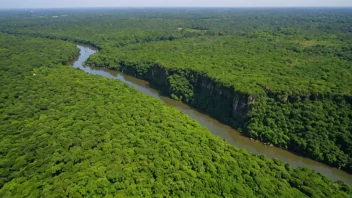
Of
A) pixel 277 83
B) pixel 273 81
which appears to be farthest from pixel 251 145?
pixel 273 81

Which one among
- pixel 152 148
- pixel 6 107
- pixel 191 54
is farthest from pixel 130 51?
pixel 152 148

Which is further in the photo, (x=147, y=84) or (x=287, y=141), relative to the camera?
(x=147, y=84)

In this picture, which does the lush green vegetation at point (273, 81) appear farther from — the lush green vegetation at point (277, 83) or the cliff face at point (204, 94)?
the cliff face at point (204, 94)

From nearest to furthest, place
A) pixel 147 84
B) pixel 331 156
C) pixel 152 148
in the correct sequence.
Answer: pixel 152 148 → pixel 331 156 → pixel 147 84

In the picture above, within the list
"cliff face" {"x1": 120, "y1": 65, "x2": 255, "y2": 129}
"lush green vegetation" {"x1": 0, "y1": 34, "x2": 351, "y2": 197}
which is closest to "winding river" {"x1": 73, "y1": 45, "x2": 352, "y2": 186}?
"cliff face" {"x1": 120, "y1": 65, "x2": 255, "y2": 129}

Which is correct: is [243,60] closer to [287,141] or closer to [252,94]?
[252,94]

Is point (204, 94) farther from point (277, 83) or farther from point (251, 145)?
point (251, 145)

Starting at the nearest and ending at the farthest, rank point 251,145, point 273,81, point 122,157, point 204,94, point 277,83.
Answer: point 122,157 < point 251,145 < point 277,83 < point 273,81 < point 204,94

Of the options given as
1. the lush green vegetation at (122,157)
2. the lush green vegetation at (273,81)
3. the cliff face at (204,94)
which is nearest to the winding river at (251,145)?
the lush green vegetation at (273,81)
